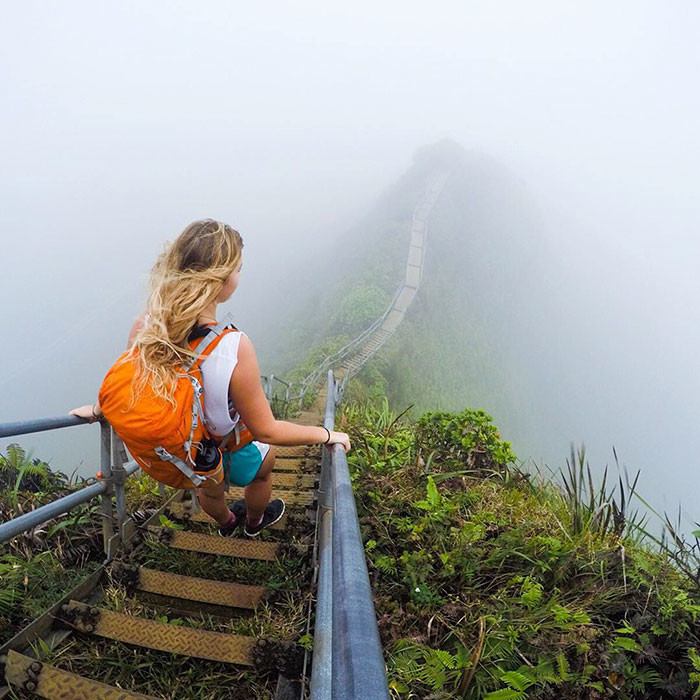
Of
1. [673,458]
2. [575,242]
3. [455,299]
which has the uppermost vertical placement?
[575,242]

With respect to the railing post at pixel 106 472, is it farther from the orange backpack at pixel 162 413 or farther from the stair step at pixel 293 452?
the stair step at pixel 293 452

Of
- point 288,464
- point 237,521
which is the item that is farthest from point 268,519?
point 288,464

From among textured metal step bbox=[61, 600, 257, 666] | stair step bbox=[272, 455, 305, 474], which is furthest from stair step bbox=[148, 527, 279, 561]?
stair step bbox=[272, 455, 305, 474]

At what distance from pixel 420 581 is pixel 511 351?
4039 centimetres

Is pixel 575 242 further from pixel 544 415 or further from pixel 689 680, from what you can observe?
pixel 689 680

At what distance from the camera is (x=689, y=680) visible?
2.19 m

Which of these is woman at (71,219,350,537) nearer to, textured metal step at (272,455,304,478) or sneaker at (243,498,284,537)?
sneaker at (243,498,284,537)

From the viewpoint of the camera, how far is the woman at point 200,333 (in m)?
1.61

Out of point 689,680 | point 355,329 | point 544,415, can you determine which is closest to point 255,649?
point 689,680

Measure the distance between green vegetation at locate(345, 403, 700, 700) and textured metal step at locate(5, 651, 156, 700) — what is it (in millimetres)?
1105

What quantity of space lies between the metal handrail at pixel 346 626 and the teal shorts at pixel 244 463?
0.81 metres

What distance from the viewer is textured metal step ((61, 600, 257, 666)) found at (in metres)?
1.78

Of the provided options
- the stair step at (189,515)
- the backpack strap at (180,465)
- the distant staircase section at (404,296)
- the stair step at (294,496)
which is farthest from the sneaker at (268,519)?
the distant staircase section at (404,296)

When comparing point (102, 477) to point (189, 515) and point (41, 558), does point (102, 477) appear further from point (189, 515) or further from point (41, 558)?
point (189, 515)
